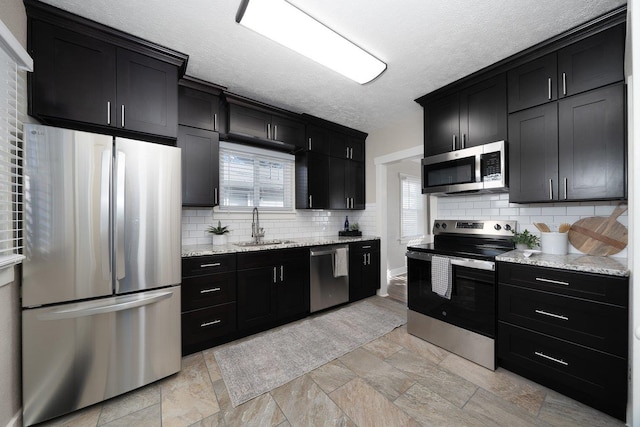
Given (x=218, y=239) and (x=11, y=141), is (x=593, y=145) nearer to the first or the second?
(x=218, y=239)

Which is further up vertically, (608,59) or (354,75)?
(354,75)

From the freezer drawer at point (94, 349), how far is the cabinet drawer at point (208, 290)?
11.4 inches

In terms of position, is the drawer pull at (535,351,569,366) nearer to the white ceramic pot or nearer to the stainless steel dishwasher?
the stainless steel dishwasher

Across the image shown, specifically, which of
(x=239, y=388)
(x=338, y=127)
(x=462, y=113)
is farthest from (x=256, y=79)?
(x=239, y=388)

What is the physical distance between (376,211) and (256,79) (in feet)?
8.30

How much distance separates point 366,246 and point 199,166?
2480 millimetres

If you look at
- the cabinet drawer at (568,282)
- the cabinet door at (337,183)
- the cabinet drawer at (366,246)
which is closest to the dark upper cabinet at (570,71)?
the cabinet drawer at (568,282)

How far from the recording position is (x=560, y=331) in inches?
67.1

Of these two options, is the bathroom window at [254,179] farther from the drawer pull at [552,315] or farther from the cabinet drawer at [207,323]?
the drawer pull at [552,315]

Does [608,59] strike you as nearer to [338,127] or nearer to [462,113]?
[462,113]

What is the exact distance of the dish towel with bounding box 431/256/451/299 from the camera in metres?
2.25

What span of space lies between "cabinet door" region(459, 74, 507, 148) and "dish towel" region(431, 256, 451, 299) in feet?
4.08

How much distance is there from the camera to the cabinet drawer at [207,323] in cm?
221

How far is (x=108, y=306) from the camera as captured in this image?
65.0 inches
